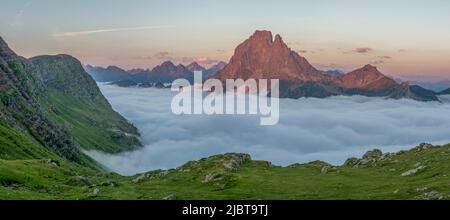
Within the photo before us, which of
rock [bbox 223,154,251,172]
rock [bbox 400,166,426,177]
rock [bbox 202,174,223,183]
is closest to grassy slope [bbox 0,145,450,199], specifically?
rock [bbox 202,174,223,183]

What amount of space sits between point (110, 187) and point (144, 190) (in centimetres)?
887

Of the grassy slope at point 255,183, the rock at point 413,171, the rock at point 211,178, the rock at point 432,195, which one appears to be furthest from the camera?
the rock at point 211,178

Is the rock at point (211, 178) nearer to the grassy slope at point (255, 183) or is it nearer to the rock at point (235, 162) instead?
the grassy slope at point (255, 183)

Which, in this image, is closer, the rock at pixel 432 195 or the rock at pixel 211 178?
the rock at pixel 432 195

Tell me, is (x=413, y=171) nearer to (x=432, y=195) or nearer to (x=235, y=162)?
(x=432, y=195)

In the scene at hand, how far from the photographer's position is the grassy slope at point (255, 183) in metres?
84.2

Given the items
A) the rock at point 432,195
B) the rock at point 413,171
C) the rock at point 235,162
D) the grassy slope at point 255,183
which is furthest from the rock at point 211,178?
the rock at point 432,195

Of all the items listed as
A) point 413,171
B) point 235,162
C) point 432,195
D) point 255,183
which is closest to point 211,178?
point 255,183
